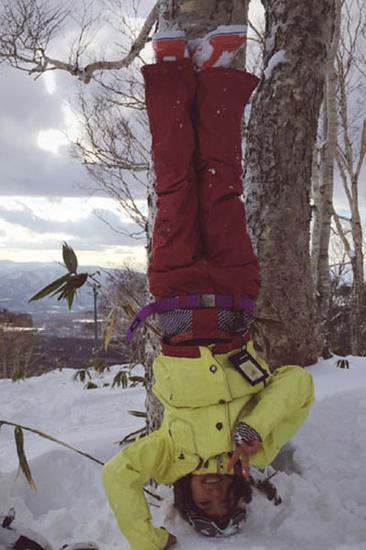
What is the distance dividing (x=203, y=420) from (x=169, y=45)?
1412mm

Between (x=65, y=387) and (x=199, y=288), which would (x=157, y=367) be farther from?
(x=65, y=387)

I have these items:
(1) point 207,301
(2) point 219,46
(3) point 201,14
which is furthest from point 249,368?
(3) point 201,14

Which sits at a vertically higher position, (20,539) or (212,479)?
(212,479)

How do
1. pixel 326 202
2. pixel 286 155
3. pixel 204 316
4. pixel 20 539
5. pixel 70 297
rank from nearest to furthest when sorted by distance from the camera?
pixel 20 539 < pixel 204 316 < pixel 70 297 < pixel 286 155 < pixel 326 202

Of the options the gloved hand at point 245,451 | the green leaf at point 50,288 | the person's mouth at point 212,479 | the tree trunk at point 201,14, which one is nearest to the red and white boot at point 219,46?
the tree trunk at point 201,14

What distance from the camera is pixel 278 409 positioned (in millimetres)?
1719

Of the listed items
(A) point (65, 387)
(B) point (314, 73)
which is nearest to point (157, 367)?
(B) point (314, 73)

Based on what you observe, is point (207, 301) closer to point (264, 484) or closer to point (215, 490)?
point (215, 490)

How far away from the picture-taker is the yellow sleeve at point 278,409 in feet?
5.57

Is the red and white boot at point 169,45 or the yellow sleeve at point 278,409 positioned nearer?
the yellow sleeve at point 278,409

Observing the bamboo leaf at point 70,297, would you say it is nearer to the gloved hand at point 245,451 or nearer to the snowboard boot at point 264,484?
the gloved hand at point 245,451

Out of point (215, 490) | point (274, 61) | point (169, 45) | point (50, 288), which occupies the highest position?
point (274, 61)

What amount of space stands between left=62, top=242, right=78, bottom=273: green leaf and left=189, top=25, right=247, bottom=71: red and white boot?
91 centimetres

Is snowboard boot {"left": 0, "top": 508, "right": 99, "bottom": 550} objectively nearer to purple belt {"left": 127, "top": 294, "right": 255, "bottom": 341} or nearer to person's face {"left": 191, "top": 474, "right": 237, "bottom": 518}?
person's face {"left": 191, "top": 474, "right": 237, "bottom": 518}
